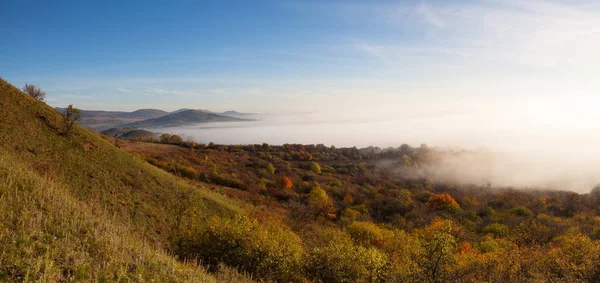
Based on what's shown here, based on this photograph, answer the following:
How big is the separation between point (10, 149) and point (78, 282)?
27257 mm

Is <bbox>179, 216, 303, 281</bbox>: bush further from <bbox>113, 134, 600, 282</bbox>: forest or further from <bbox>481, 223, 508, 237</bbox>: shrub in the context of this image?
<bbox>481, 223, 508, 237</bbox>: shrub

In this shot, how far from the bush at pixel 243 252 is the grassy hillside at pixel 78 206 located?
3.01 meters

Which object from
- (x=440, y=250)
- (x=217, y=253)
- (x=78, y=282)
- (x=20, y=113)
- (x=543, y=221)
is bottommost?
(x=543, y=221)

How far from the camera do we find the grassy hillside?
1085 cm

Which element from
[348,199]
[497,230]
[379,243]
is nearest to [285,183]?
[348,199]

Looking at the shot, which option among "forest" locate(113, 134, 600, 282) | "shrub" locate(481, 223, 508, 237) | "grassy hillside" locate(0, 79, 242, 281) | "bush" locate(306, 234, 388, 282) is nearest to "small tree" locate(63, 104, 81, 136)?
"grassy hillside" locate(0, 79, 242, 281)

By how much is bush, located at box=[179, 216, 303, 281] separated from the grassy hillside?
118 inches

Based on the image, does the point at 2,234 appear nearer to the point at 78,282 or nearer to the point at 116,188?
the point at 78,282

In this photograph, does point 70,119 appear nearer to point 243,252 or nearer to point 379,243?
point 243,252

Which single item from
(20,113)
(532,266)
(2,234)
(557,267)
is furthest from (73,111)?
(557,267)

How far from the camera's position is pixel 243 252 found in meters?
24.6

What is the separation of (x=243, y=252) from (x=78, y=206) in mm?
11785

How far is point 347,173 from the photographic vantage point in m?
164

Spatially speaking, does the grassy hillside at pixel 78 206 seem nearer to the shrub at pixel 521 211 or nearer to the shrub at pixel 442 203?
the shrub at pixel 442 203
